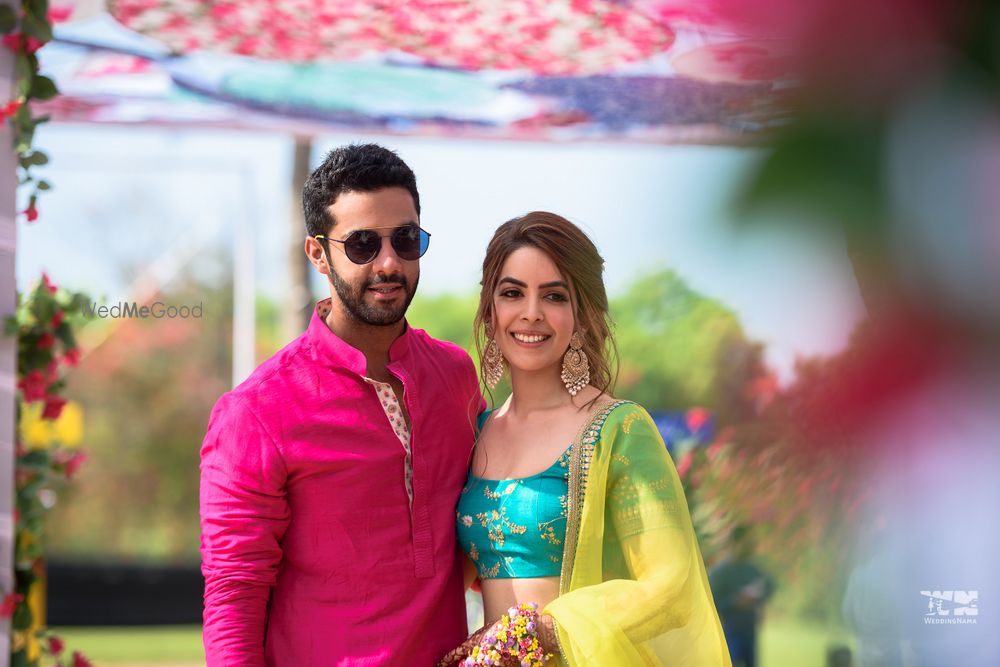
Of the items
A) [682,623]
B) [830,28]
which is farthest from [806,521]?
[682,623]

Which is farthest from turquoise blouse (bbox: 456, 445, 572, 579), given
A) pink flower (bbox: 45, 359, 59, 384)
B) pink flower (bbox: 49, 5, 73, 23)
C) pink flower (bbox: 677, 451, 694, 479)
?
pink flower (bbox: 677, 451, 694, 479)

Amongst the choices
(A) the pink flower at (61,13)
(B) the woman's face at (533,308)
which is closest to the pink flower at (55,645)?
(B) the woman's face at (533,308)

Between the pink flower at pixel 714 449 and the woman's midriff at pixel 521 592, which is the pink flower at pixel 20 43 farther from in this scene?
the pink flower at pixel 714 449

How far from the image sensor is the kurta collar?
2381mm

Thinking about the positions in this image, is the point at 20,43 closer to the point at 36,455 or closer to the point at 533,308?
the point at 36,455

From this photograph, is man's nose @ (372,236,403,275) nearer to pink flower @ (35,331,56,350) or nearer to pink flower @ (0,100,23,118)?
pink flower @ (0,100,23,118)

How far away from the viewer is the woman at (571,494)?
7.32 ft

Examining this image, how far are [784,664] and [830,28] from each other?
20.6ft

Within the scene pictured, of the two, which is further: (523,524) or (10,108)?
(10,108)

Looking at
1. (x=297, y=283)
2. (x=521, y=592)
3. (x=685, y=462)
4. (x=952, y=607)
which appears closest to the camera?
(x=521, y=592)

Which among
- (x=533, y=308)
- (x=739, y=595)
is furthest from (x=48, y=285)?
(x=739, y=595)

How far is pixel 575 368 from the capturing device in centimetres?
246

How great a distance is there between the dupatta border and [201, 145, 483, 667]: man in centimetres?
26

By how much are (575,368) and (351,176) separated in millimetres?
634
